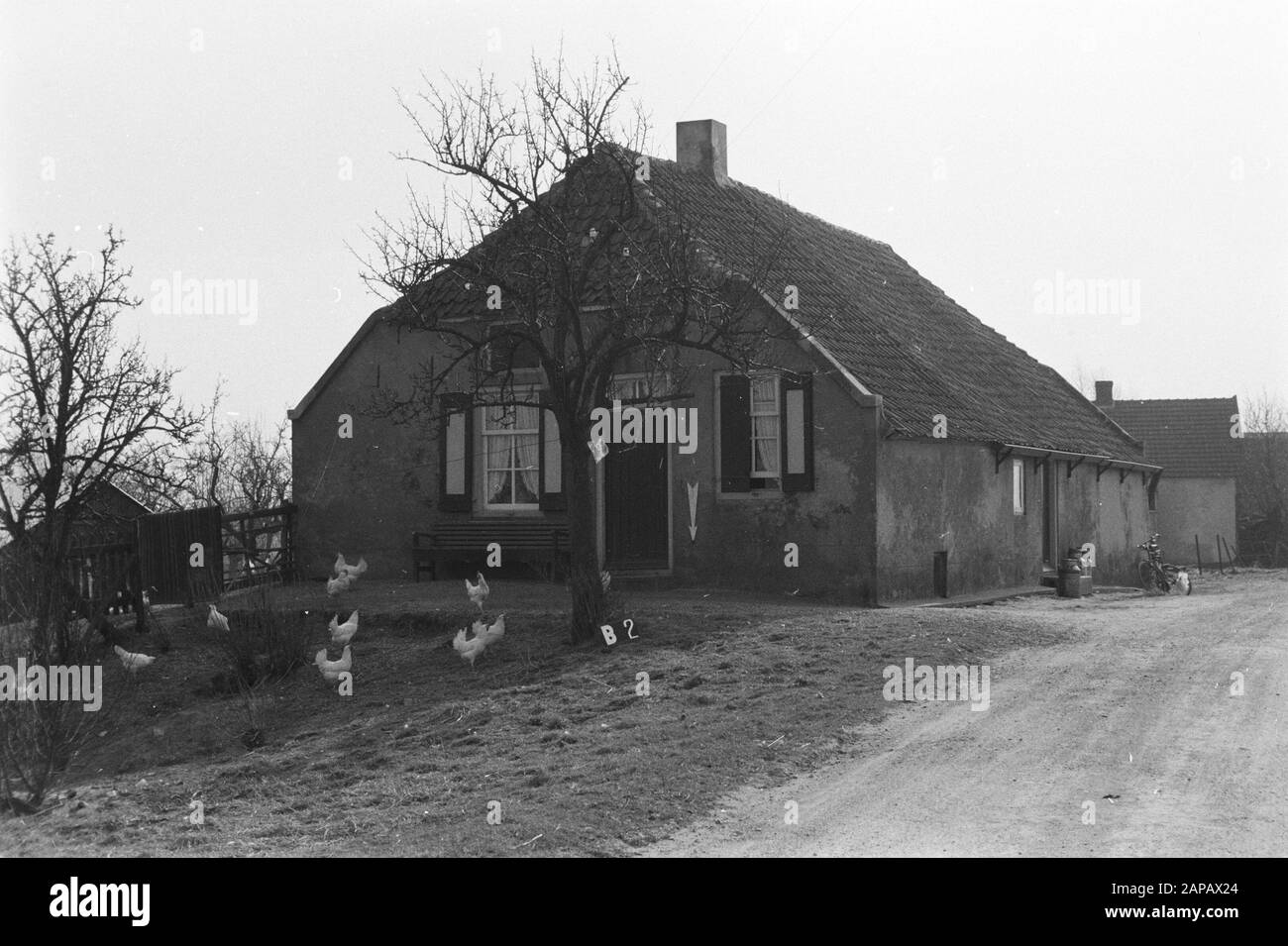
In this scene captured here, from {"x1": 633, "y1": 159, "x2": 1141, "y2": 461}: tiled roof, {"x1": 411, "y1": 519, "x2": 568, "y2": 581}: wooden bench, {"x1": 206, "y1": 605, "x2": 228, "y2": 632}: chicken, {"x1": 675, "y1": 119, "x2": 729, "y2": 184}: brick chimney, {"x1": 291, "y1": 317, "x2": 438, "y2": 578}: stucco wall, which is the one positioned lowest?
{"x1": 206, "y1": 605, "x2": 228, "y2": 632}: chicken

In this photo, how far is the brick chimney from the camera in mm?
22750

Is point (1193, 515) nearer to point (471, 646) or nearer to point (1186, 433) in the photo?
point (1186, 433)

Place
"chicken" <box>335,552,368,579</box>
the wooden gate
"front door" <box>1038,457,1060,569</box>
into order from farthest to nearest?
"front door" <box>1038,457,1060,569</box> → "chicken" <box>335,552,368,579</box> → the wooden gate

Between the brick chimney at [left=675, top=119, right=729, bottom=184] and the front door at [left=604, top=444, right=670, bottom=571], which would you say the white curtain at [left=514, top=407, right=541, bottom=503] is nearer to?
the front door at [left=604, top=444, right=670, bottom=571]

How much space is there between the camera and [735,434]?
17891 mm

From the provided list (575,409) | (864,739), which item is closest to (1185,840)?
(864,739)

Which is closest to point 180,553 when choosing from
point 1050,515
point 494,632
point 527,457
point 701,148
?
point 527,457

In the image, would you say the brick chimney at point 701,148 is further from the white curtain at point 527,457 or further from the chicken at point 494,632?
the chicken at point 494,632

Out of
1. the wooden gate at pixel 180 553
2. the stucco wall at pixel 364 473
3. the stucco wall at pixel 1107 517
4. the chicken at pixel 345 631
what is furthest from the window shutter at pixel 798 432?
the stucco wall at pixel 1107 517

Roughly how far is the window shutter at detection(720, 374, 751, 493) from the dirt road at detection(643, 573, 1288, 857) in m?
5.20

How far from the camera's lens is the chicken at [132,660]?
14664 millimetres

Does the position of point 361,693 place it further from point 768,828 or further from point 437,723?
point 768,828

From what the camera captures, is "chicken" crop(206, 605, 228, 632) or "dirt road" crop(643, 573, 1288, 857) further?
"chicken" crop(206, 605, 228, 632)

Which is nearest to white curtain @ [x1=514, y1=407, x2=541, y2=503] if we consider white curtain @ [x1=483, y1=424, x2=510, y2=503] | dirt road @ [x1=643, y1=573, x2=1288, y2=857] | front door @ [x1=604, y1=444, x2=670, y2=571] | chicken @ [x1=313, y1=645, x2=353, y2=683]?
white curtain @ [x1=483, y1=424, x2=510, y2=503]
